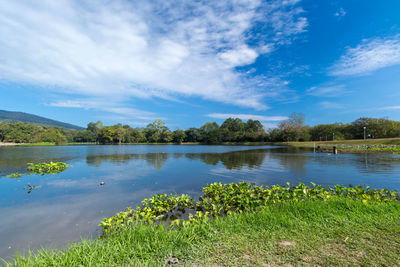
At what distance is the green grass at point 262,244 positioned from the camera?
280cm

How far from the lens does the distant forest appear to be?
2478 inches

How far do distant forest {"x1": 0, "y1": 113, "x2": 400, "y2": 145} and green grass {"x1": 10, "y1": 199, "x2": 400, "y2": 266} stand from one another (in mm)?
67338

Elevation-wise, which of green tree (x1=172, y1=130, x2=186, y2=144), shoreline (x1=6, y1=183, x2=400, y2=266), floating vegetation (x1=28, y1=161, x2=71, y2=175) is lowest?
floating vegetation (x1=28, y1=161, x2=71, y2=175)

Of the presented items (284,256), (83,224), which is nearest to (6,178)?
(83,224)

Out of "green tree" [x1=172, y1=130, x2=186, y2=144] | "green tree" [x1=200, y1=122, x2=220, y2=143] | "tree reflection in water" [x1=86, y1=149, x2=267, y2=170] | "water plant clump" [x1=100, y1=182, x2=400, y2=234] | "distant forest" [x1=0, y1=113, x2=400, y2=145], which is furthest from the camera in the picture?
"green tree" [x1=172, y1=130, x2=186, y2=144]

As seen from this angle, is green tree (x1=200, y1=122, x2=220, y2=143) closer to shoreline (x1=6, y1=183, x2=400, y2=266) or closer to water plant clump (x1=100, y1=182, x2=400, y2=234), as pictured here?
water plant clump (x1=100, y1=182, x2=400, y2=234)

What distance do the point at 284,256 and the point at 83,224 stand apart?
5521 millimetres

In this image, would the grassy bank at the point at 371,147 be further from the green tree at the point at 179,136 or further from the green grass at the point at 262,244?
the green tree at the point at 179,136

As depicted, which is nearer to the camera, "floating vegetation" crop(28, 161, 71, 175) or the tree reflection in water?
"floating vegetation" crop(28, 161, 71, 175)

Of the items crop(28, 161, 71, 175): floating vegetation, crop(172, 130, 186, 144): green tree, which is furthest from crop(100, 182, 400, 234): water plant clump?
crop(172, 130, 186, 144): green tree

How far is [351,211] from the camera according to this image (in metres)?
4.61

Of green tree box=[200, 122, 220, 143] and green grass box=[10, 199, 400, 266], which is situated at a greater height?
green tree box=[200, 122, 220, 143]

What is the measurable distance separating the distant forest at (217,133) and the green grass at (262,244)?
67.3 m

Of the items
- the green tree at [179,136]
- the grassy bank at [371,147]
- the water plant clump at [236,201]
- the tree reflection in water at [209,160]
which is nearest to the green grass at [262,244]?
the water plant clump at [236,201]
